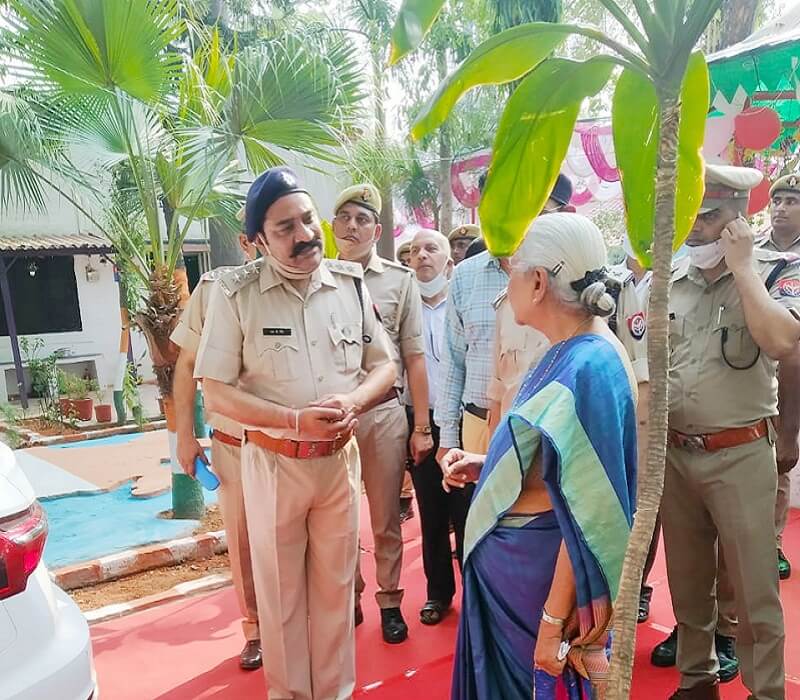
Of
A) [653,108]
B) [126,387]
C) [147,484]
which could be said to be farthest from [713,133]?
[126,387]

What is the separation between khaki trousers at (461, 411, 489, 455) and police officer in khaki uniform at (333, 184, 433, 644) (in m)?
0.28

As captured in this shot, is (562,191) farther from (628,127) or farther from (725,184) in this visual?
(628,127)

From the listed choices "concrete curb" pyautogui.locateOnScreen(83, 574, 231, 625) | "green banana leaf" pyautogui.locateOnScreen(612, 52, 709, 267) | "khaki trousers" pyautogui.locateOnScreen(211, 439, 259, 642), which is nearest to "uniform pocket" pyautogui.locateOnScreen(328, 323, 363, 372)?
"khaki trousers" pyautogui.locateOnScreen(211, 439, 259, 642)

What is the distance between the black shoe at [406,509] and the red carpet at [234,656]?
106 centimetres

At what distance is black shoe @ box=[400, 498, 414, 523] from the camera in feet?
14.6

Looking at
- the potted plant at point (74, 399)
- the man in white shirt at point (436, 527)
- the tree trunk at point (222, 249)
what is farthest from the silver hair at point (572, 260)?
the potted plant at point (74, 399)

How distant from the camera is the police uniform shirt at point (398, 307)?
304 cm

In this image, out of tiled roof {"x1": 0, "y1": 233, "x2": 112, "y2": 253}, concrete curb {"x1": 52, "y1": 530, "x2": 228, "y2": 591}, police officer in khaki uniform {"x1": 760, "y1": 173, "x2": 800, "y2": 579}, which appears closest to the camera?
police officer in khaki uniform {"x1": 760, "y1": 173, "x2": 800, "y2": 579}

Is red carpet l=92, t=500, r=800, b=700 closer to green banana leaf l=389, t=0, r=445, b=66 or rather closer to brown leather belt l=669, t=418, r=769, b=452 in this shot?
brown leather belt l=669, t=418, r=769, b=452

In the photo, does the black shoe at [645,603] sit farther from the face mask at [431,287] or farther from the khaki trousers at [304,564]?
the face mask at [431,287]

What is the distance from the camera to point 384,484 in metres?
2.93

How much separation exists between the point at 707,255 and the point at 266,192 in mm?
1389

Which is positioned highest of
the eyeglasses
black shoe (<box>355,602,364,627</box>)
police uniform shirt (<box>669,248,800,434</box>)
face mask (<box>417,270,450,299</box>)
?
the eyeglasses

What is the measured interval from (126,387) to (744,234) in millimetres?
8238
